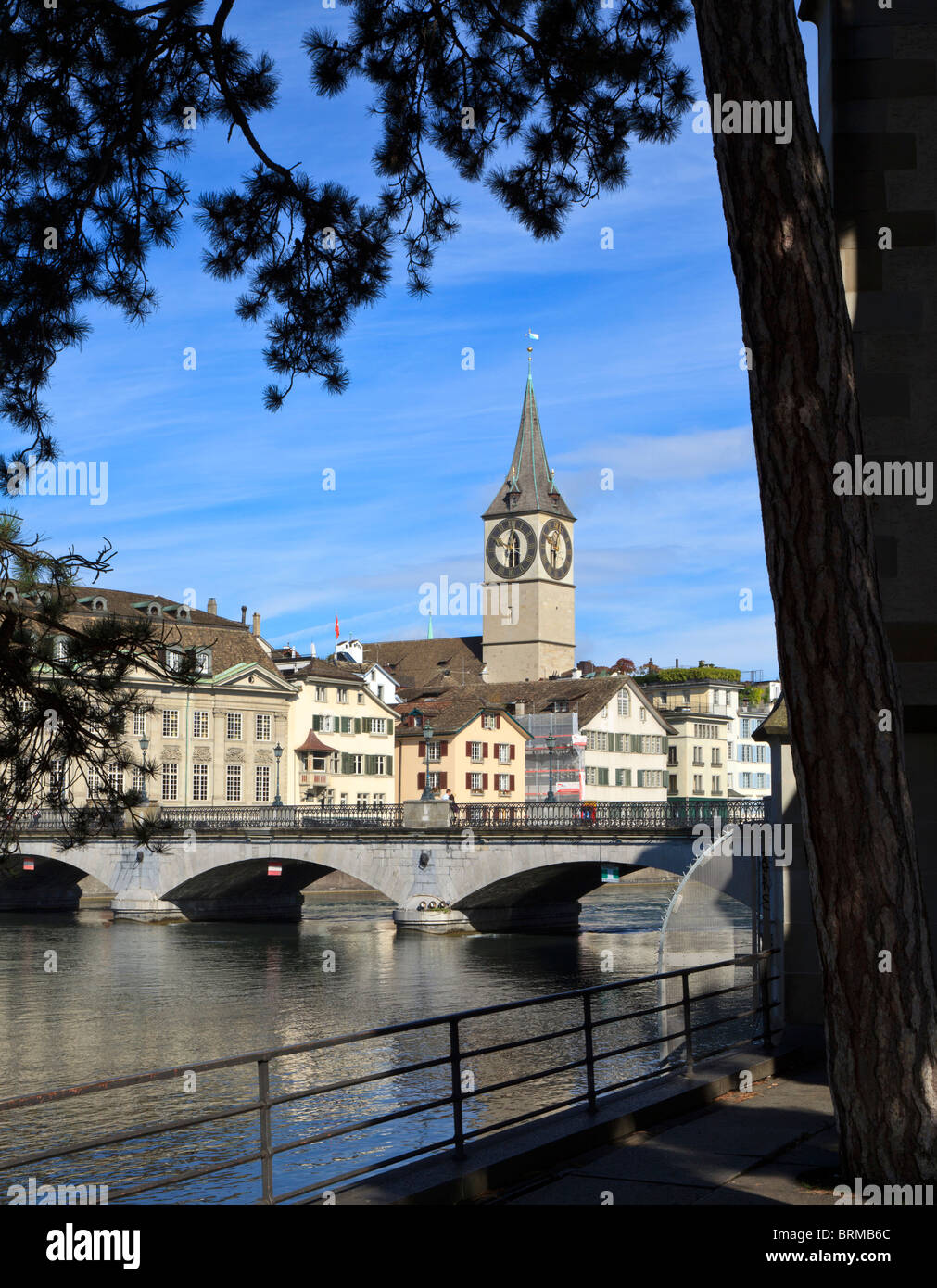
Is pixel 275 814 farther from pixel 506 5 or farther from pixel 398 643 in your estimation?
pixel 398 643

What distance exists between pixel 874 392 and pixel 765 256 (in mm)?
→ 3514

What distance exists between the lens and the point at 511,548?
128m

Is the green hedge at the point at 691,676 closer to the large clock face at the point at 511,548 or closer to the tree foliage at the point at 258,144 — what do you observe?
the large clock face at the point at 511,548

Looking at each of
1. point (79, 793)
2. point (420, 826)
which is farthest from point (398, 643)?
point (420, 826)

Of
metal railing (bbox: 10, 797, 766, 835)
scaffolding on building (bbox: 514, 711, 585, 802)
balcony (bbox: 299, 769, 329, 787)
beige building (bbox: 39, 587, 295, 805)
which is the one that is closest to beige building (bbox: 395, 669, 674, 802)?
scaffolding on building (bbox: 514, 711, 585, 802)

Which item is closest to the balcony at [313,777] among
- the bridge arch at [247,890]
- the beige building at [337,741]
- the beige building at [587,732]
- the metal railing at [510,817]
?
the beige building at [337,741]

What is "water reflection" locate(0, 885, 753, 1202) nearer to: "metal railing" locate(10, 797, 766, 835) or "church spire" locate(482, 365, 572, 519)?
"metal railing" locate(10, 797, 766, 835)

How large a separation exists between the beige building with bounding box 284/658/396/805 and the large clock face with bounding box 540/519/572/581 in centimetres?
Answer: 4733

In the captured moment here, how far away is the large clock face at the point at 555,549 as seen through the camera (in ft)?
410

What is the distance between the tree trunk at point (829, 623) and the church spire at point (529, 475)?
120256 millimetres

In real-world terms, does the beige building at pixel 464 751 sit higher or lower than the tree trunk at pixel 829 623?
higher

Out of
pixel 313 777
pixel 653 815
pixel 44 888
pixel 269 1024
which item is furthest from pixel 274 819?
pixel 269 1024

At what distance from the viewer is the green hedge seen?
105 metres
